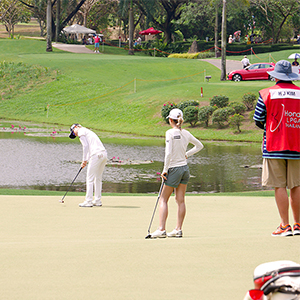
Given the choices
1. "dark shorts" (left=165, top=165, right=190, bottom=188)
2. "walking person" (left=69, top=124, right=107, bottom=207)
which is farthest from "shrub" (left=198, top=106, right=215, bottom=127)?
"dark shorts" (left=165, top=165, right=190, bottom=188)

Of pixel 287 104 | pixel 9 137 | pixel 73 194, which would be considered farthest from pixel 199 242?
pixel 9 137

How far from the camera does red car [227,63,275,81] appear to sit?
40.2 metres

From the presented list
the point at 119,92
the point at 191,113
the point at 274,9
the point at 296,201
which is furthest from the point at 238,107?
the point at 274,9

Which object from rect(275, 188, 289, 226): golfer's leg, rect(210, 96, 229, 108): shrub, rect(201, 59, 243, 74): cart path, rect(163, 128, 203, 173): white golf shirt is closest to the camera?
rect(275, 188, 289, 226): golfer's leg

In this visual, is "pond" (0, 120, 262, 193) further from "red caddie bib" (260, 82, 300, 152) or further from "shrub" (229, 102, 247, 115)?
"red caddie bib" (260, 82, 300, 152)

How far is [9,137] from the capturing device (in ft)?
88.1

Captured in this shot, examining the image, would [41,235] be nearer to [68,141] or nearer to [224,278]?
[224,278]

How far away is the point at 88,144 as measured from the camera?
10.1m

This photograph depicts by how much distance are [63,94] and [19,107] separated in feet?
12.8

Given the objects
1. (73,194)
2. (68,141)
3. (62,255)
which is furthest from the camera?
(68,141)

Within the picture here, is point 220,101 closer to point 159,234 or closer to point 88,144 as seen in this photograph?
point 88,144

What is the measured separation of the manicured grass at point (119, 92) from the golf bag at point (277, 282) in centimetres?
2557

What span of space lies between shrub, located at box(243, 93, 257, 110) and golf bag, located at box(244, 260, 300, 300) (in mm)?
29555

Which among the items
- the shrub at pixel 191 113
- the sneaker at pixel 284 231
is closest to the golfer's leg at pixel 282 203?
the sneaker at pixel 284 231
